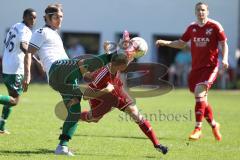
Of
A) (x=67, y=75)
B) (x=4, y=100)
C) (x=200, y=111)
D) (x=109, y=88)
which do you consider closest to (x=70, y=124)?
(x=67, y=75)

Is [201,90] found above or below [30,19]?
below

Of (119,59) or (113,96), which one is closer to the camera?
(119,59)

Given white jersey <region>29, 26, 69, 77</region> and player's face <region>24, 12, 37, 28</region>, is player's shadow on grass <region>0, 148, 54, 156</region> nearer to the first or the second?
white jersey <region>29, 26, 69, 77</region>

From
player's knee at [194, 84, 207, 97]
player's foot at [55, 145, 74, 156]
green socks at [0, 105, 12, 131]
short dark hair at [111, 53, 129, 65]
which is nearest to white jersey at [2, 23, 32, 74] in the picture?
green socks at [0, 105, 12, 131]

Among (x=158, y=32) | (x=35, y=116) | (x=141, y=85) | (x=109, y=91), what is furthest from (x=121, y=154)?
(x=158, y=32)

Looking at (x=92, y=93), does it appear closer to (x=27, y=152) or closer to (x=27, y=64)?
(x=27, y=64)

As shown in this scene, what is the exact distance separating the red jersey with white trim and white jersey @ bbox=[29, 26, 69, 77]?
2.48 feet

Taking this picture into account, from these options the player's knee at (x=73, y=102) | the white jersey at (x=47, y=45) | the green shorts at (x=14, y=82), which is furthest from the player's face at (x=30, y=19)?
the player's knee at (x=73, y=102)

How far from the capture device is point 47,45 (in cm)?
872

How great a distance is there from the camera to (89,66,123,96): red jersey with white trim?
9.12 m

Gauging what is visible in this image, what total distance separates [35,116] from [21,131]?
2.96 m

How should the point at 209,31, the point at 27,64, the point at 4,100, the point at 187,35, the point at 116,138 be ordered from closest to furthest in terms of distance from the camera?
the point at 27,64
the point at 4,100
the point at 116,138
the point at 209,31
the point at 187,35

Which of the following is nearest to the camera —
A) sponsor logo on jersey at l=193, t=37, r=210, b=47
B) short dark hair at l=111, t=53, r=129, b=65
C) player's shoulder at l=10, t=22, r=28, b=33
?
short dark hair at l=111, t=53, r=129, b=65

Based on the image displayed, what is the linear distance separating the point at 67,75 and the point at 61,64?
0.22 m
